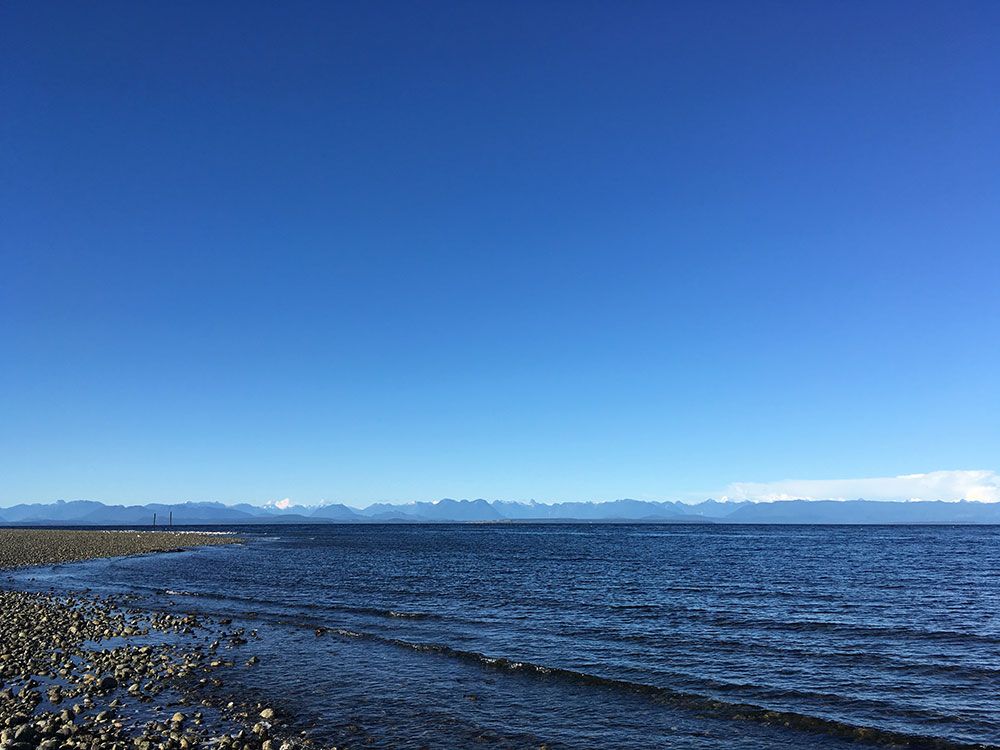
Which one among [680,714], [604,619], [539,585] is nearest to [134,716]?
[680,714]

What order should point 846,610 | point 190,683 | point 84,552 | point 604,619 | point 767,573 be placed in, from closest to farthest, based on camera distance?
point 190,683 < point 604,619 < point 846,610 < point 767,573 < point 84,552

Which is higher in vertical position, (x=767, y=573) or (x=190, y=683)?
(x=190, y=683)

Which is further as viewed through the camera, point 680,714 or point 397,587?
point 397,587

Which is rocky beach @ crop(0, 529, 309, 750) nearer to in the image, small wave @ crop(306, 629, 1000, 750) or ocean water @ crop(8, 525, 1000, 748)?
ocean water @ crop(8, 525, 1000, 748)

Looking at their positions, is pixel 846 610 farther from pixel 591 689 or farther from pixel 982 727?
pixel 591 689

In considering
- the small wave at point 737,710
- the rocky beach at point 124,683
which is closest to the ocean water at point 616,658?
the small wave at point 737,710

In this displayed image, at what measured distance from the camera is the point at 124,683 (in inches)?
815

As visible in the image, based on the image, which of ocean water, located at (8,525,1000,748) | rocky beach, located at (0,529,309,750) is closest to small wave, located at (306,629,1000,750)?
ocean water, located at (8,525,1000,748)

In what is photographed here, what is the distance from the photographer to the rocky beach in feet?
51.8

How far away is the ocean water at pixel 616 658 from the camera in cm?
1773

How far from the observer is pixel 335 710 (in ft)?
62.2

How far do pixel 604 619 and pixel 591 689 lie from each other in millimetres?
12975

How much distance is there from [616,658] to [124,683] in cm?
1799

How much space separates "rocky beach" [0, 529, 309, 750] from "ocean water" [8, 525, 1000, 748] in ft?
4.69
